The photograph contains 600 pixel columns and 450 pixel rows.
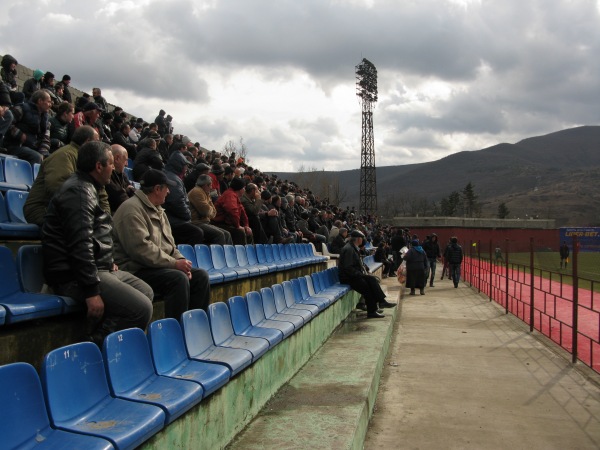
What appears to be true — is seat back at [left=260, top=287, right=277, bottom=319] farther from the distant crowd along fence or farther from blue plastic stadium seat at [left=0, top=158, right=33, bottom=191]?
the distant crowd along fence

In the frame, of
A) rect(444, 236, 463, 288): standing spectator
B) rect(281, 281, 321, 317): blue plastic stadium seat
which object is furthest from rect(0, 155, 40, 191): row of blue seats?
rect(444, 236, 463, 288): standing spectator

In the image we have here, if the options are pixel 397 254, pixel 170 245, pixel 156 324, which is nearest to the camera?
pixel 156 324

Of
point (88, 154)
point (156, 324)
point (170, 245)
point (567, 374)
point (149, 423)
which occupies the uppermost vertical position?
point (88, 154)

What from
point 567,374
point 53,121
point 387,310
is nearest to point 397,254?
point 387,310

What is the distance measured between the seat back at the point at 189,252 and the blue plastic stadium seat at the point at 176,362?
211cm

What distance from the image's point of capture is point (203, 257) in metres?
5.73

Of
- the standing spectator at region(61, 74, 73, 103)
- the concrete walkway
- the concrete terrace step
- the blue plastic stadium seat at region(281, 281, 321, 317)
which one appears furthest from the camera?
the standing spectator at region(61, 74, 73, 103)

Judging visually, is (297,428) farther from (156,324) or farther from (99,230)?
(99,230)

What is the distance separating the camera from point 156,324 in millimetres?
2902

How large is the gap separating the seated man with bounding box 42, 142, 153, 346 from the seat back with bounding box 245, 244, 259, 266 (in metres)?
4.23

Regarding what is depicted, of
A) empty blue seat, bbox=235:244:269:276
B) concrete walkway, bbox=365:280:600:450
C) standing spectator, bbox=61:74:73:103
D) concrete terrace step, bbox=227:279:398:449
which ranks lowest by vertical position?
concrete walkway, bbox=365:280:600:450

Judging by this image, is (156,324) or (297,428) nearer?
(156,324)

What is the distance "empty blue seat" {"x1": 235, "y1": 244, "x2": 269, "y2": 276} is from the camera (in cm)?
669

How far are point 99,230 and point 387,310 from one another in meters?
7.86
